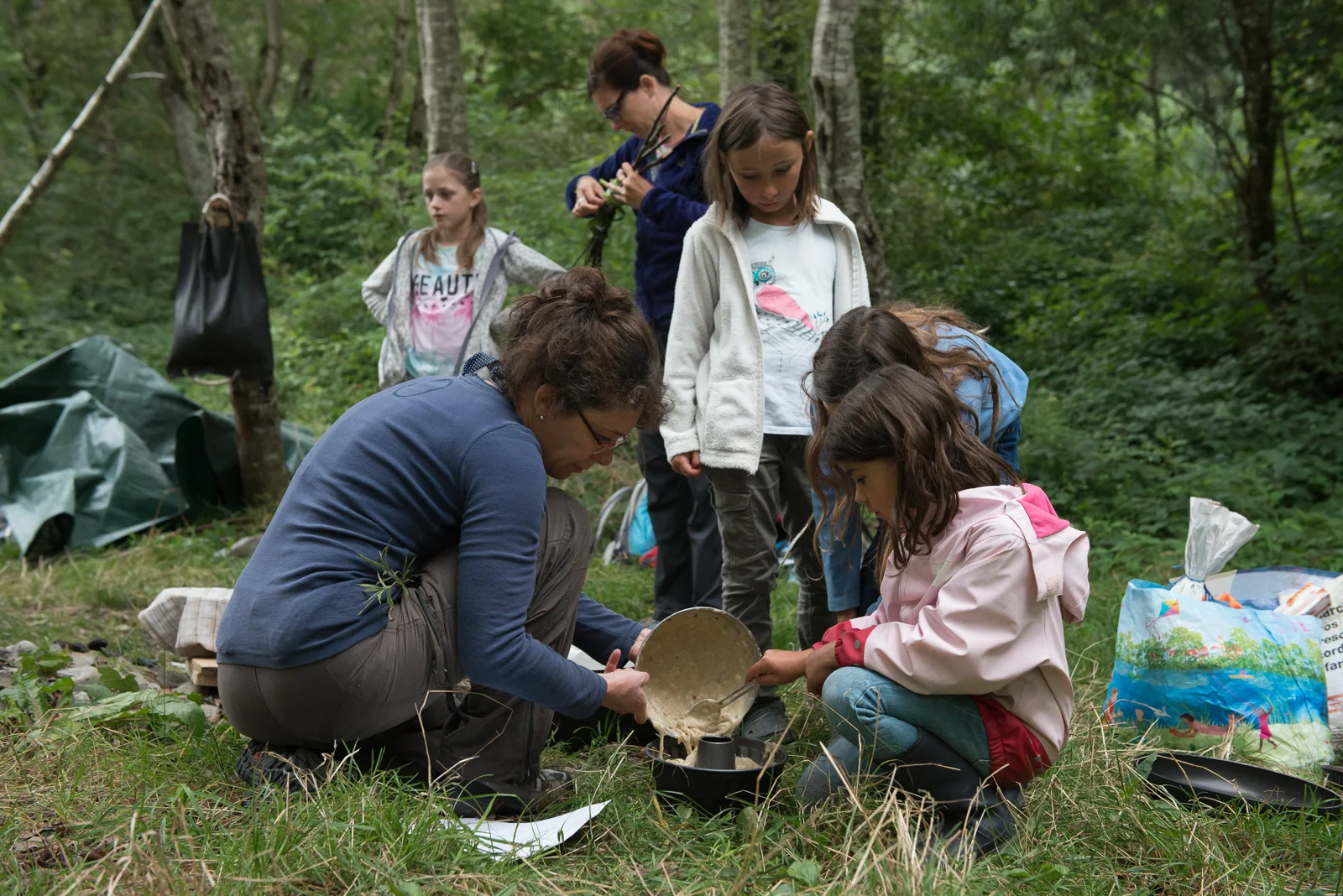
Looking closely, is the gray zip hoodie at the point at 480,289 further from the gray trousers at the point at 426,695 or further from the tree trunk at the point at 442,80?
the tree trunk at the point at 442,80

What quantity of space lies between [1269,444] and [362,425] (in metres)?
5.47

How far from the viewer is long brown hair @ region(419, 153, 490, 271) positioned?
4336 mm

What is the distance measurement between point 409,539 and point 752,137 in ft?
4.75

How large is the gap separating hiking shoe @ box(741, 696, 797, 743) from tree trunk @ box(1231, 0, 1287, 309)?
18.0ft

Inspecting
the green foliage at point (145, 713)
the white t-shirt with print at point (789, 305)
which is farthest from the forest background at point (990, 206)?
the green foliage at point (145, 713)

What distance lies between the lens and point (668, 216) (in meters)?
3.56

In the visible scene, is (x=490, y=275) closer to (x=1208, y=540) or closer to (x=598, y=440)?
(x=598, y=440)

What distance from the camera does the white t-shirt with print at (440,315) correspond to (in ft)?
14.1

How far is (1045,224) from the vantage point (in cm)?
1116

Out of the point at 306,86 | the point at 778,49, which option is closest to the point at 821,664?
the point at 778,49

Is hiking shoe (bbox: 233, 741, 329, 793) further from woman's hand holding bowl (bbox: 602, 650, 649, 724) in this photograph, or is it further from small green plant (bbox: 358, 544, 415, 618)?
woman's hand holding bowl (bbox: 602, 650, 649, 724)

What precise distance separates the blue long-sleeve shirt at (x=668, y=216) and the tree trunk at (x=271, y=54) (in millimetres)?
12490

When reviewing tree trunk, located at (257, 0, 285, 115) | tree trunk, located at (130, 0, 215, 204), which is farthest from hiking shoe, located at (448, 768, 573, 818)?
tree trunk, located at (257, 0, 285, 115)

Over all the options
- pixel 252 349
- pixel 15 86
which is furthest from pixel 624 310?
pixel 15 86
